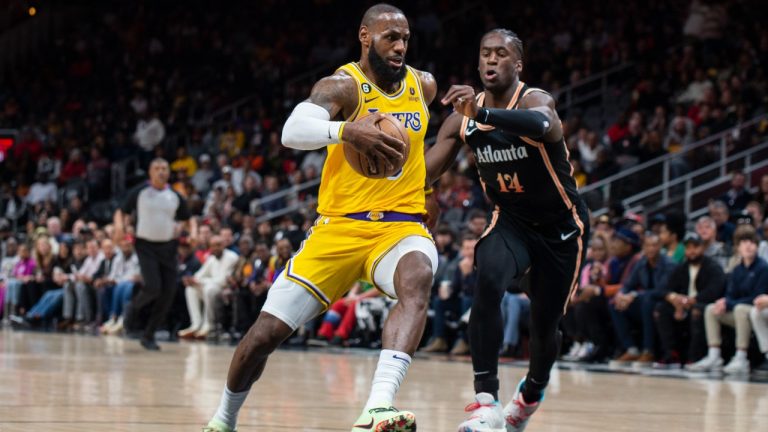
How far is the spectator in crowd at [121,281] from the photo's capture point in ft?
60.6

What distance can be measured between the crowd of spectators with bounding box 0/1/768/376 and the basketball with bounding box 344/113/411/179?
133 centimetres

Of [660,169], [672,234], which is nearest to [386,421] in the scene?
[672,234]

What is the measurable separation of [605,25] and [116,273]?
8.93m

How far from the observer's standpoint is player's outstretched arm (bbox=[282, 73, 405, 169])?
5312 mm

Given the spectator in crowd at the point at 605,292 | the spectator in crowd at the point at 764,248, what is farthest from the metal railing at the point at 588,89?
the spectator in crowd at the point at 764,248

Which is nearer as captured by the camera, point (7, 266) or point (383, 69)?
point (383, 69)

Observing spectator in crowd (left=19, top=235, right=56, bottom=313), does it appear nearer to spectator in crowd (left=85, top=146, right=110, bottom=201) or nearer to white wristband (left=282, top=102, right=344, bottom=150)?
spectator in crowd (left=85, top=146, right=110, bottom=201)

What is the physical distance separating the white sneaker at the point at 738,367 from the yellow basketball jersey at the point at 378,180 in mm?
6468

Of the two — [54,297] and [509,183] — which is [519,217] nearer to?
[509,183]

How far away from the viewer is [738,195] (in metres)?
14.3

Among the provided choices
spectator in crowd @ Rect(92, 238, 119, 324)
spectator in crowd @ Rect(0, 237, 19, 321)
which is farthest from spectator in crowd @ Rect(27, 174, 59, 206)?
spectator in crowd @ Rect(92, 238, 119, 324)

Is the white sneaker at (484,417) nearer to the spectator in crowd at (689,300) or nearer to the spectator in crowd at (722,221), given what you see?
the spectator in crowd at (689,300)

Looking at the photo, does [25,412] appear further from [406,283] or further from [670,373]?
[670,373]

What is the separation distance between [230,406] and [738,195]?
9.77m
